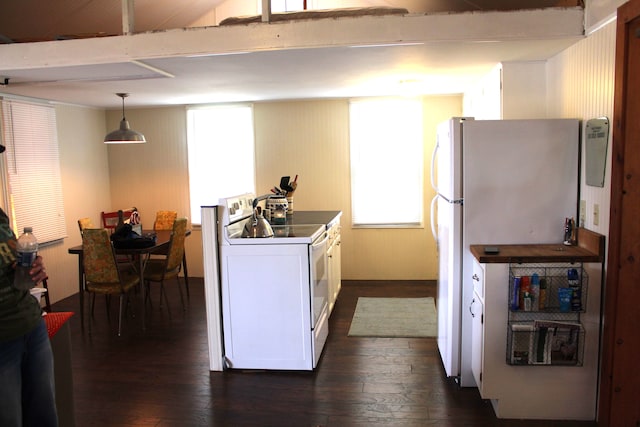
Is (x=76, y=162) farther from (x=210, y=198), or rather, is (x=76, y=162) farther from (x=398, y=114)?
(x=398, y=114)

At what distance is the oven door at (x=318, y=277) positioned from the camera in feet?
11.3

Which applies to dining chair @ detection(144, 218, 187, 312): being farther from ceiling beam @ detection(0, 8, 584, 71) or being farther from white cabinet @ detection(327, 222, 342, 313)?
ceiling beam @ detection(0, 8, 584, 71)

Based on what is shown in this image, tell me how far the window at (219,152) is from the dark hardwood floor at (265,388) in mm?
2303

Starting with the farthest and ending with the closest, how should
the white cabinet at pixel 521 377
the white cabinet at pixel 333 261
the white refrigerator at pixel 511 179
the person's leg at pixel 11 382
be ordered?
the white cabinet at pixel 333 261 < the white refrigerator at pixel 511 179 < the white cabinet at pixel 521 377 < the person's leg at pixel 11 382

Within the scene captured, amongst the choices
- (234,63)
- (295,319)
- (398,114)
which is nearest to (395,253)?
(398,114)

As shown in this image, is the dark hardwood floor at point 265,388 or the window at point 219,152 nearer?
the dark hardwood floor at point 265,388

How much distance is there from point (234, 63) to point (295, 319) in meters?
1.92

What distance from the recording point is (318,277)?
375cm

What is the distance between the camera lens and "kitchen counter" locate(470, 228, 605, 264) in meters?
2.71

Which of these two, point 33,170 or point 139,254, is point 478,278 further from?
point 33,170

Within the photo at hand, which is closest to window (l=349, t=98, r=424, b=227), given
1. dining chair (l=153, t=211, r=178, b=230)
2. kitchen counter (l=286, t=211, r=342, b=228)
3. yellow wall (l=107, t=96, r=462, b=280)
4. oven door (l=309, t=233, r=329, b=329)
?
yellow wall (l=107, t=96, r=462, b=280)

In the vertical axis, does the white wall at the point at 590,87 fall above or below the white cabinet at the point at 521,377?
above

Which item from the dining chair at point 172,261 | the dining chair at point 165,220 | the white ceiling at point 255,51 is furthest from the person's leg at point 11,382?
the dining chair at point 165,220

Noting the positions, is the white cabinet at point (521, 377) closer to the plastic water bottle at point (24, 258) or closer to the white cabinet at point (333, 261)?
the white cabinet at point (333, 261)
